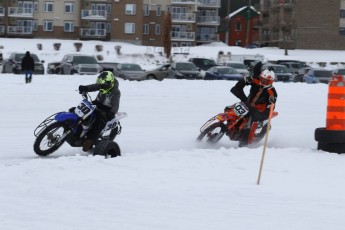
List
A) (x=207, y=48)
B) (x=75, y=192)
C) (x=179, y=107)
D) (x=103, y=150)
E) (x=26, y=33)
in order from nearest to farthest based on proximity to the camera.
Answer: (x=75, y=192) < (x=103, y=150) < (x=179, y=107) < (x=207, y=48) < (x=26, y=33)

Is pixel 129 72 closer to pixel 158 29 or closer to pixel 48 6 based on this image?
pixel 48 6

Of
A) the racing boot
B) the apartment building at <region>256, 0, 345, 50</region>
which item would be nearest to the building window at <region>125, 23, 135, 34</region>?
the apartment building at <region>256, 0, 345, 50</region>

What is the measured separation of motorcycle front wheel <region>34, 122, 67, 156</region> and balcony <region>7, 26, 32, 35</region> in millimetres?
75544

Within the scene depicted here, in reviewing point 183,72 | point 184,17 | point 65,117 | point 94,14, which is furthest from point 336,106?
point 184,17

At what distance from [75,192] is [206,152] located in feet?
12.2

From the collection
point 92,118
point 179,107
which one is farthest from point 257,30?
point 92,118

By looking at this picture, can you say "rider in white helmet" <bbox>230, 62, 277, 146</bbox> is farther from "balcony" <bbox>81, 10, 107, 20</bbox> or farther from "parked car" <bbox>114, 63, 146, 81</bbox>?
"balcony" <bbox>81, 10, 107, 20</bbox>

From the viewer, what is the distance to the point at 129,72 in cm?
4241

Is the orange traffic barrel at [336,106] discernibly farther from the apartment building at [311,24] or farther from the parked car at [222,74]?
the apartment building at [311,24]

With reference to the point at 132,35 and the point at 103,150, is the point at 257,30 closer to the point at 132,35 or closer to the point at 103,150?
the point at 132,35

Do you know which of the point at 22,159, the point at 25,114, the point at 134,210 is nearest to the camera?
the point at 134,210

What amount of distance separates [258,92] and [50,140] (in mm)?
4281

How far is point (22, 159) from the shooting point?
11.6m

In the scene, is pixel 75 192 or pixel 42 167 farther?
pixel 42 167
